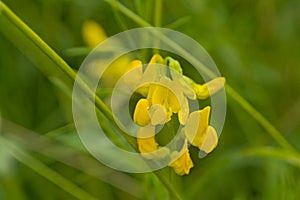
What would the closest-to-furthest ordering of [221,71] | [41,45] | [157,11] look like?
[41,45], [157,11], [221,71]

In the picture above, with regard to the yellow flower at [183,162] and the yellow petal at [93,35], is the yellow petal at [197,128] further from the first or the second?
the yellow petal at [93,35]

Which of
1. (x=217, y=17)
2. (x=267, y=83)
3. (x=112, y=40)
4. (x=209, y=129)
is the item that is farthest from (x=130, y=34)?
(x=267, y=83)

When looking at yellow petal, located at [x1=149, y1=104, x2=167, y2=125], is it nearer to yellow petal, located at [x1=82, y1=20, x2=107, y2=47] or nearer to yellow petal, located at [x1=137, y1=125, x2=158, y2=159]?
yellow petal, located at [x1=137, y1=125, x2=158, y2=159]

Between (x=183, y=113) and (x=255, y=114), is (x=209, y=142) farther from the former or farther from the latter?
(x=255, y=114)

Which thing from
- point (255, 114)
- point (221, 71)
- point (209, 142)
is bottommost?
point (221, 71)

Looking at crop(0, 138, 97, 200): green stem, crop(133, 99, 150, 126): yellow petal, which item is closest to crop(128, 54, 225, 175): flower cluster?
crop(133, 99, 150, 126): yellow petal

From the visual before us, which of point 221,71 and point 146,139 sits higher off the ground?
point 146,139

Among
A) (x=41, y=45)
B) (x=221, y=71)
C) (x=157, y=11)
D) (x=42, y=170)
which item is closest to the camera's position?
(x=41, y=45)

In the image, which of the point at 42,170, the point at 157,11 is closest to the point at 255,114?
the point at 157,11

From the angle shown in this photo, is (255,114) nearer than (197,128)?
No
